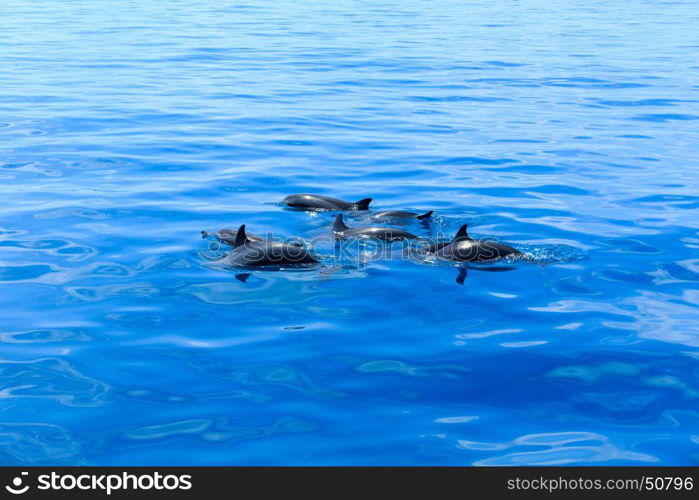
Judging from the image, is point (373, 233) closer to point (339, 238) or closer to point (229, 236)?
point (339, 238)

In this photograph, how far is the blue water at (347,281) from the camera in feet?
24.4

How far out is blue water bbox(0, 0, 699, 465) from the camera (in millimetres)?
7426

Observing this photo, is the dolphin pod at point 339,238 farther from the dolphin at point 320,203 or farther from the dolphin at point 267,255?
the dolphin at point 320,203

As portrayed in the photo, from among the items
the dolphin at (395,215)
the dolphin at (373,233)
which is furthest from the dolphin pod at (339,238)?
the dolphin at (395,215)

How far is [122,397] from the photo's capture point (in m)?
7.91

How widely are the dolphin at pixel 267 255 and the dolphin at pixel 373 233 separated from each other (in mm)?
1048

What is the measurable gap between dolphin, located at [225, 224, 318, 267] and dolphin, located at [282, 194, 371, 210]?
270 cm

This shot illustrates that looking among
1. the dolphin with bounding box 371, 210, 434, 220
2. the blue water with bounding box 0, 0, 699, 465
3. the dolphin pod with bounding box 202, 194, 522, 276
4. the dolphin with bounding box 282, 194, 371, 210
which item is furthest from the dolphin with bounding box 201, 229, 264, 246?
the dolphin with bounding box 371, 210, 434, 220

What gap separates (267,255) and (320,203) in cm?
309

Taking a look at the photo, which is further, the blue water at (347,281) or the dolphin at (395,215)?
the dolphin at (395,215)

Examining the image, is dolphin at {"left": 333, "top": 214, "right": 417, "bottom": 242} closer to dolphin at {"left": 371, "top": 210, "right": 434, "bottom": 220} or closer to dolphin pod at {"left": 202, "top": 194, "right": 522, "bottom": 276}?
dolphin pod at {"left": 202, "top": 194, "right": 522, "bottom": 276}

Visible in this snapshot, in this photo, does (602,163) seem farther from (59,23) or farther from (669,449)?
(59,23)
